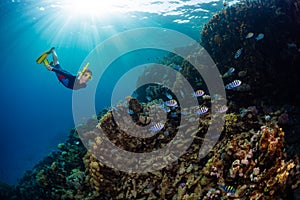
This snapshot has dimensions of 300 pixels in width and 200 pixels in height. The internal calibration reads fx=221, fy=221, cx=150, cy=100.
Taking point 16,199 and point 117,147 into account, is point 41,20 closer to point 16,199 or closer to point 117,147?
point 16,199

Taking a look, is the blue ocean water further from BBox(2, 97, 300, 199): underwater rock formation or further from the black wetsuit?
BBox(2, 97, 300, 199): underwater rock formation

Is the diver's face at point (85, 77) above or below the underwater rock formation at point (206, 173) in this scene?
above

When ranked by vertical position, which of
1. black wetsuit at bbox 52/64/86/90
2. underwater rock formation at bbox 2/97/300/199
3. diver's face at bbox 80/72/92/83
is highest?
black wetsuit at bbox 52/64/86/90

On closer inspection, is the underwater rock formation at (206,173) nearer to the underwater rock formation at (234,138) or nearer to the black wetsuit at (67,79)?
the underwater rock formation at (234,138)

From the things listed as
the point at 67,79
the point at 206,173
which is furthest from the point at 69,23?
the point at 206,173

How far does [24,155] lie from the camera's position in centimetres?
5412

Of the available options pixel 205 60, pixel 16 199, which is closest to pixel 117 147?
pixel 205 60

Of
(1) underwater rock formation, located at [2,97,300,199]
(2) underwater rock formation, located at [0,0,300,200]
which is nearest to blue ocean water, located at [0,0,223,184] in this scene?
(2) underwater rock formation, located at [0,0,300,200]

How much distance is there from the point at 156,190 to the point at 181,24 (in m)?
29.4

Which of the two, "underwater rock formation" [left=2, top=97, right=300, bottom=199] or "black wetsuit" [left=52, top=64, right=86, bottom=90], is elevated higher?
"black wetsuit" [left=52, top=64, right=86, bottom=90]

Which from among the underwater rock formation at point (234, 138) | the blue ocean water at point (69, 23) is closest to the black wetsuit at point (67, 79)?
the underwater rock formation at point (234, 138)

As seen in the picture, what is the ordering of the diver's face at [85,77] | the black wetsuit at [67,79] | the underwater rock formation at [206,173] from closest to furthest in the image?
the underwater rock formation at [206,173] → the diver's face at [85,77] → the black wetsuit at [67,79]

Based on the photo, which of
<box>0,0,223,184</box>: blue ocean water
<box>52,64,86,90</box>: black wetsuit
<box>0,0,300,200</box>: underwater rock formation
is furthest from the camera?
<box>0,0,223,184</box>: blue ocean water

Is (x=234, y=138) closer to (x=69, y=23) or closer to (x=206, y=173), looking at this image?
(x=206, y=173)
